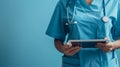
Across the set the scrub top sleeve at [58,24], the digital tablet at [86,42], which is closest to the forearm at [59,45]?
the scrub top sleeve at [58,24]

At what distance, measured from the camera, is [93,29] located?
37.6 inches

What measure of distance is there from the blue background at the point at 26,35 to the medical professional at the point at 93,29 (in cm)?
36

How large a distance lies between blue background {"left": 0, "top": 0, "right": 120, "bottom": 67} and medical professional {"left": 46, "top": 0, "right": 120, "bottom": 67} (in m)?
0.36

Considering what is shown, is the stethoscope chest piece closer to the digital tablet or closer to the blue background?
the digital tablet

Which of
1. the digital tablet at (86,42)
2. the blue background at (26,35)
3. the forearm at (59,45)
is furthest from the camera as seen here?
the blue background at (26,35)

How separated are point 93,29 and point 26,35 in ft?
1.77

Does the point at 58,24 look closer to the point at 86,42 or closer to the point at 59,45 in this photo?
the point at 59,45

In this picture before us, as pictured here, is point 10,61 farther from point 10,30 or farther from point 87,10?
point 87,10

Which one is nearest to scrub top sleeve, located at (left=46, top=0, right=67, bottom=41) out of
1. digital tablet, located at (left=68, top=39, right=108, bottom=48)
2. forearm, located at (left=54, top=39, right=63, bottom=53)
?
forearm, located at (left=54, top=39, right=63, bottom=53)

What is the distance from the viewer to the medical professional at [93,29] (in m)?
0.95

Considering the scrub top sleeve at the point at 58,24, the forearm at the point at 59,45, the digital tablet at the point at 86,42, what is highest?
the scrub top sleeve at the point at 58,24

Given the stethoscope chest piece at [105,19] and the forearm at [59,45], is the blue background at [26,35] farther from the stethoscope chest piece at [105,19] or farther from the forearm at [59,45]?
the stethoscope chest piece at [105,19]

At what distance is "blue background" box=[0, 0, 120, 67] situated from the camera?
1372 mm

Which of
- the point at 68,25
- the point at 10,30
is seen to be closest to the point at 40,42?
the point at 10,30
